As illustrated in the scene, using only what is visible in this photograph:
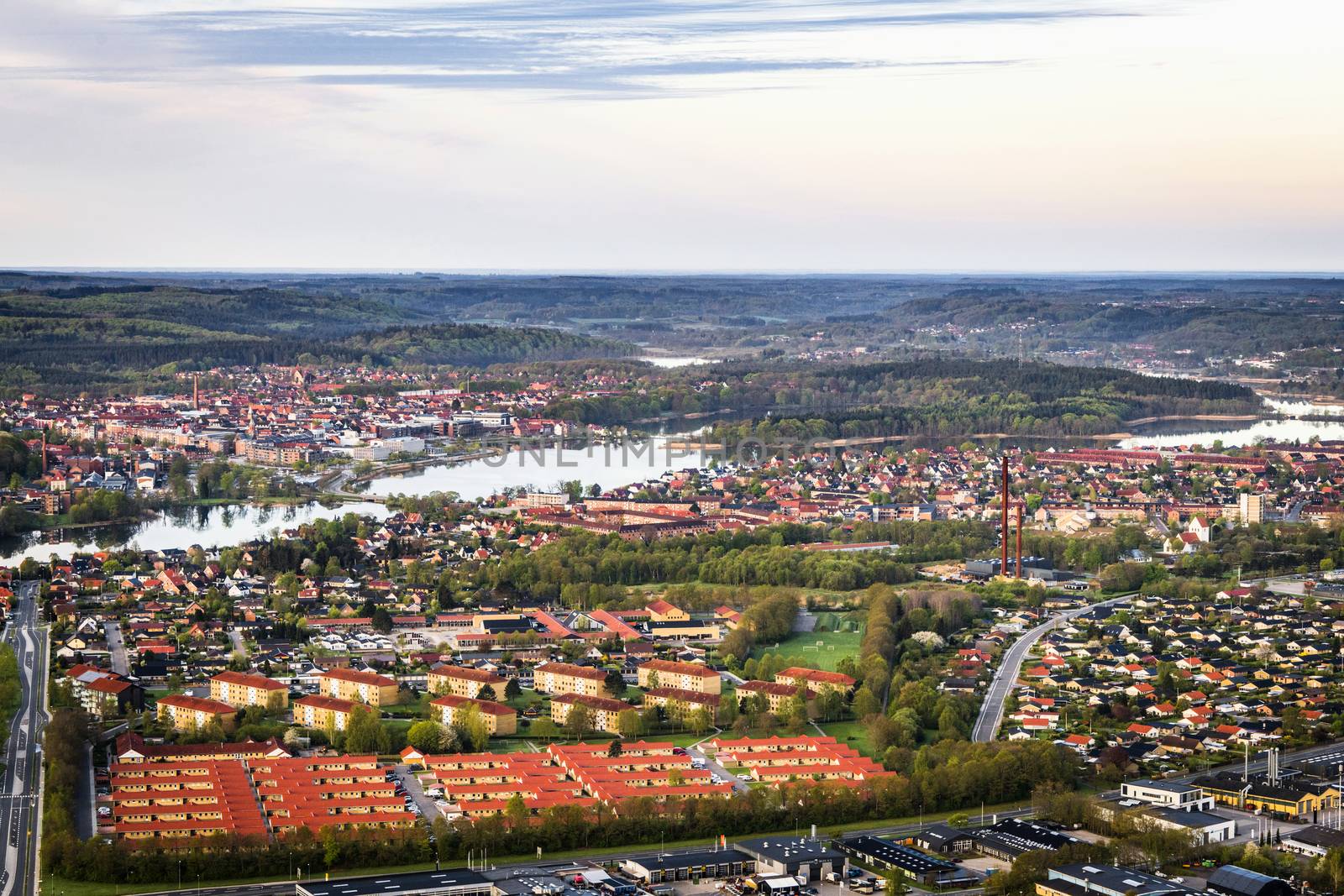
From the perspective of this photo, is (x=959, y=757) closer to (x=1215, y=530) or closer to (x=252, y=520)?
(x=1215, y=530)

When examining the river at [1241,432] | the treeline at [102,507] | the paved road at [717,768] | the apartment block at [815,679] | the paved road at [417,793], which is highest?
the apartment block at [815,679]

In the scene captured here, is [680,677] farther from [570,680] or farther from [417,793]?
[417,793]

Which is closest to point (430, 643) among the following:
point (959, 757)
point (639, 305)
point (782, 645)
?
point (782, 645)

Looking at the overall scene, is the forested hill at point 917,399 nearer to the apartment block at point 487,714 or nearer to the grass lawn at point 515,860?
the apartment block at point 487,714

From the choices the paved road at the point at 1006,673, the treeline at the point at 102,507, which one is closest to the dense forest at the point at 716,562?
the paved road at the point at 1006,673

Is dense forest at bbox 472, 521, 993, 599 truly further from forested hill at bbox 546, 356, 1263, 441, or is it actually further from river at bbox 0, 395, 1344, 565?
forested hill at bbox 546, 356, 1263, 441

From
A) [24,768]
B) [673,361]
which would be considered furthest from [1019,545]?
[673,361]

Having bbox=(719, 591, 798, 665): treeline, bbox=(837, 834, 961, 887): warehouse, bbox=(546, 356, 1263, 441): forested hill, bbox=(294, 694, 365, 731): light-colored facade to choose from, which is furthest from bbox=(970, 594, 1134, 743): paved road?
bbox=(546, 356, 1263, 441): forested hill
